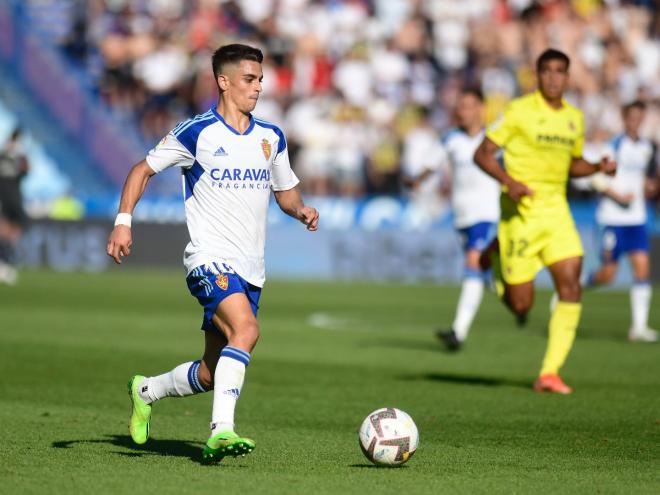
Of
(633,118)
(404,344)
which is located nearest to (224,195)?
(404,344)

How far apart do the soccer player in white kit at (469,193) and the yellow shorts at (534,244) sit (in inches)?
124

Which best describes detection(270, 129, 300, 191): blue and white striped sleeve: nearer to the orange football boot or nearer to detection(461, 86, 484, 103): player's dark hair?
the orange football boot

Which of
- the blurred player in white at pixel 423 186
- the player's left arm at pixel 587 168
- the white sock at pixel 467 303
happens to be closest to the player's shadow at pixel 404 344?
the white sock at pixel 467 303

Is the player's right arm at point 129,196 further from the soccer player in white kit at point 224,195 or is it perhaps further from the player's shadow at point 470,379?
the player's shadow at point 470,379

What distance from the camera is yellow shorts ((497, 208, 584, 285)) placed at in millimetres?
10758

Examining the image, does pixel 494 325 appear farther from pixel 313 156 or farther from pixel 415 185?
pixel 313 156

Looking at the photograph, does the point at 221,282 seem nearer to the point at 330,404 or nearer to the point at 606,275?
the point at 330,404

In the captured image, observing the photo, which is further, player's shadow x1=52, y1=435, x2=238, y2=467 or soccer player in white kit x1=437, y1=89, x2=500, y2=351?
soccer player in white kit x1=437, y1=89, x2=500, y2=351

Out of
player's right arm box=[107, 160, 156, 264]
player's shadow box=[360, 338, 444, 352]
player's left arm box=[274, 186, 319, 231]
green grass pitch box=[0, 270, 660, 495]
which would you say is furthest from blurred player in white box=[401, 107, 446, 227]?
player's right arm box=[107, 160, 156, 264]

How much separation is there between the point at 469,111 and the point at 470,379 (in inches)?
139

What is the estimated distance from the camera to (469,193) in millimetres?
14648

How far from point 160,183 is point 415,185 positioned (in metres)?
14.1

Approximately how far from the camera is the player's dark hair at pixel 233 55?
749 centimetres

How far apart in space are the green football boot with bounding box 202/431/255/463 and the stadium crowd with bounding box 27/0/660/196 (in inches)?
713
